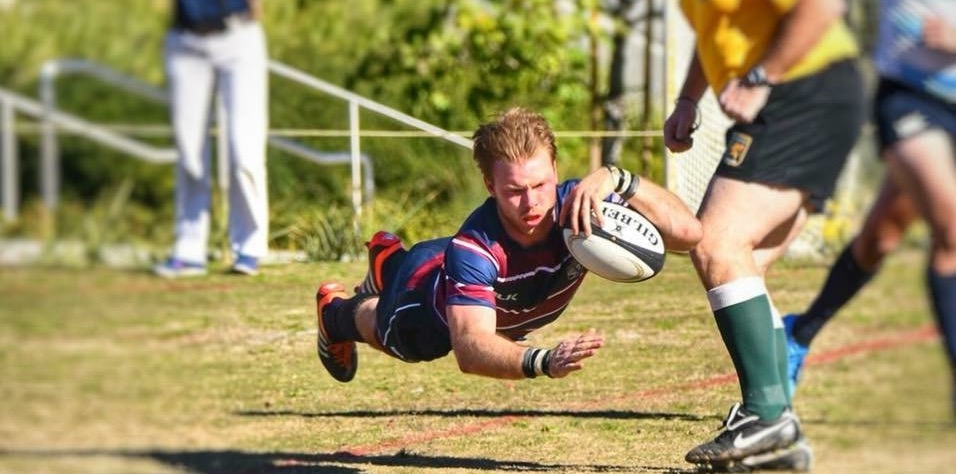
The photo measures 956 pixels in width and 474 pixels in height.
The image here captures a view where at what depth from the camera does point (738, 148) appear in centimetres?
525

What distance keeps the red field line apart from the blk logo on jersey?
57.8 inches

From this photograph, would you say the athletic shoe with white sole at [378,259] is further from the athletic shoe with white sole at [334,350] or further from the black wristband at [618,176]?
the black wristband at [618,176]

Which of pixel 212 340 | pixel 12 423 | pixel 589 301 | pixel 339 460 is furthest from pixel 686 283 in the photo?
pixel 12 423

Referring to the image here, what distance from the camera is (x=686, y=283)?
8.30 meters

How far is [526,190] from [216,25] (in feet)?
12.1

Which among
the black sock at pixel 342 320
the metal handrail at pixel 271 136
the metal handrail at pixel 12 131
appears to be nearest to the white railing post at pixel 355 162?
the metal handrail at pixel 271 136

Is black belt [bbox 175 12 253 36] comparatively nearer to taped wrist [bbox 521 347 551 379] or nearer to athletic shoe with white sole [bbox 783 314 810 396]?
athletic shoe with white sole [bbox 783 314 810 396]

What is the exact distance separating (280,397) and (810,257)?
3922 mm

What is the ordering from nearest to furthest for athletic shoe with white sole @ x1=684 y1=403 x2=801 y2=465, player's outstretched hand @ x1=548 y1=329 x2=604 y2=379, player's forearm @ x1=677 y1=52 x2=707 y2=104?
player's outstretched hand @ x1=548 y1=329 x2=604 y2=379 → athletic shoe with white sole @ x1=684 y1=403 x2=801 y2=465 → player's forearm @ x1=677 y1=52 x2=707 y2=104

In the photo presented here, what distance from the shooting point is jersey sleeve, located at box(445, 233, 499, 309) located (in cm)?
525

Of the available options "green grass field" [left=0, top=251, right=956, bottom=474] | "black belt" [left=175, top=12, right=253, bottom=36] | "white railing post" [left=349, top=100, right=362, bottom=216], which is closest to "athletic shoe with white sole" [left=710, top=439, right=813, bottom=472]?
"green grass field" [left=0, top=251, right=956, bottom=474]

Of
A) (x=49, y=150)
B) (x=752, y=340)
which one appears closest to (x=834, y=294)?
(x=752, y=340)

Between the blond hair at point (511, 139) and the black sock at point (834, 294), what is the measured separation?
1357 millimetres

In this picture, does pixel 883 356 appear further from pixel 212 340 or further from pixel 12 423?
pixel 12 423
